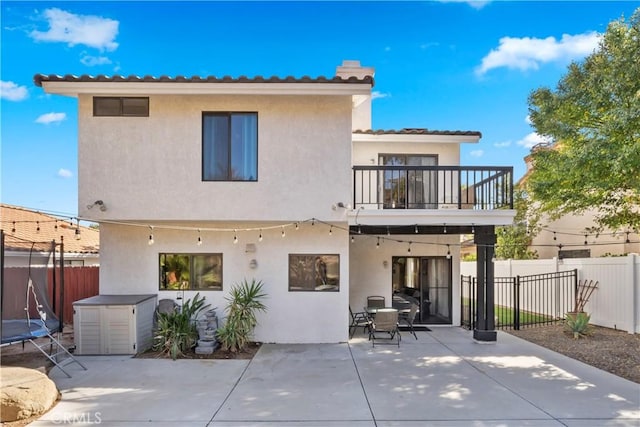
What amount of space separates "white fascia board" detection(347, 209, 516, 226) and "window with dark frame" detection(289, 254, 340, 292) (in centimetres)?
122

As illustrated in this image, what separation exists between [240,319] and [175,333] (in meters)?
1.37

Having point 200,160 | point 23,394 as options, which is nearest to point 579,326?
point 200,160

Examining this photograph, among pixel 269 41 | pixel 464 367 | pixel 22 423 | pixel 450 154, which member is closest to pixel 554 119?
pixel 450 154

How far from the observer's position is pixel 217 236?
392 inches

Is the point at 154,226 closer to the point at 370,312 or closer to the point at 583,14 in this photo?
the point at 370,312

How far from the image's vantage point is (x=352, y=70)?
13898 millimetres

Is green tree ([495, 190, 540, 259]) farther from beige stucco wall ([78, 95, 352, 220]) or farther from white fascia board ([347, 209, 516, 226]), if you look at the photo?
beige stucco wall ([78, 95, 352, 220])

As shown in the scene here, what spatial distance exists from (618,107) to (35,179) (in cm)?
2356

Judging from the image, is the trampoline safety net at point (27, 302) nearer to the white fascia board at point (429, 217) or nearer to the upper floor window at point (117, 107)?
the upper floor window at point (117, 107)

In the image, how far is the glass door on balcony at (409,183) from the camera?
11.2 metres

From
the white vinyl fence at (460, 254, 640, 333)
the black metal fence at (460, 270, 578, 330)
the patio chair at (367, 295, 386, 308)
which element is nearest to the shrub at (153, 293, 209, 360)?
the patio chair at (367, 295, 386, 308)

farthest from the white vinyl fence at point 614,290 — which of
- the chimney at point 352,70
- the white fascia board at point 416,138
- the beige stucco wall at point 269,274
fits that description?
the chimney at point 352,70

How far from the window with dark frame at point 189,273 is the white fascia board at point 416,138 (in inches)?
206

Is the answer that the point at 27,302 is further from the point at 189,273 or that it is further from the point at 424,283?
the point at 424,283
